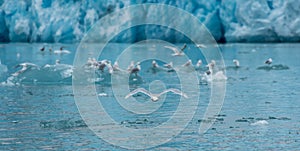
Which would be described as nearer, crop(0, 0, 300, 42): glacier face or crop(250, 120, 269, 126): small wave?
crop(250, 120, 269, 126): small wave

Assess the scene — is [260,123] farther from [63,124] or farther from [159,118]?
[63,124]

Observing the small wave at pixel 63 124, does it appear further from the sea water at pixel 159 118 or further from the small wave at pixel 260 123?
the small wave at pixel 260 123

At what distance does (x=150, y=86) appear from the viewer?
2244 cm

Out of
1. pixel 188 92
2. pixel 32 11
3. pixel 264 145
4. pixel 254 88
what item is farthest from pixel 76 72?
pixel 32 11

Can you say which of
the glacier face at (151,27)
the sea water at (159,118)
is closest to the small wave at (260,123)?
the sea water at (159,118)

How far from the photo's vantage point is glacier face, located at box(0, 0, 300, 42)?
168 ft

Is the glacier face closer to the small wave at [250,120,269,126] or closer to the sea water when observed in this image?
the sea water

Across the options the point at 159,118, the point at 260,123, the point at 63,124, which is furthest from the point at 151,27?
the point at 63,124

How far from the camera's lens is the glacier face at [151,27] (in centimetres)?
5122

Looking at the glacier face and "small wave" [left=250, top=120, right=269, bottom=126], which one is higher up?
the glacier face

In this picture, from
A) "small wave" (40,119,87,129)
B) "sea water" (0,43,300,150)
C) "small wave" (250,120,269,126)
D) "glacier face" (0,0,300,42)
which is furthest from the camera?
"glacier face" (0,0,300,42)

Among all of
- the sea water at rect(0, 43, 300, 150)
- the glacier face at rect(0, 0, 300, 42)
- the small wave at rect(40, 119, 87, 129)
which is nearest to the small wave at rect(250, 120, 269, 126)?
the sea water at rect(0, 43, 300, 150)

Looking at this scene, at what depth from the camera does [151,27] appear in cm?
5797

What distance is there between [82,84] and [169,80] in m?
4.04
